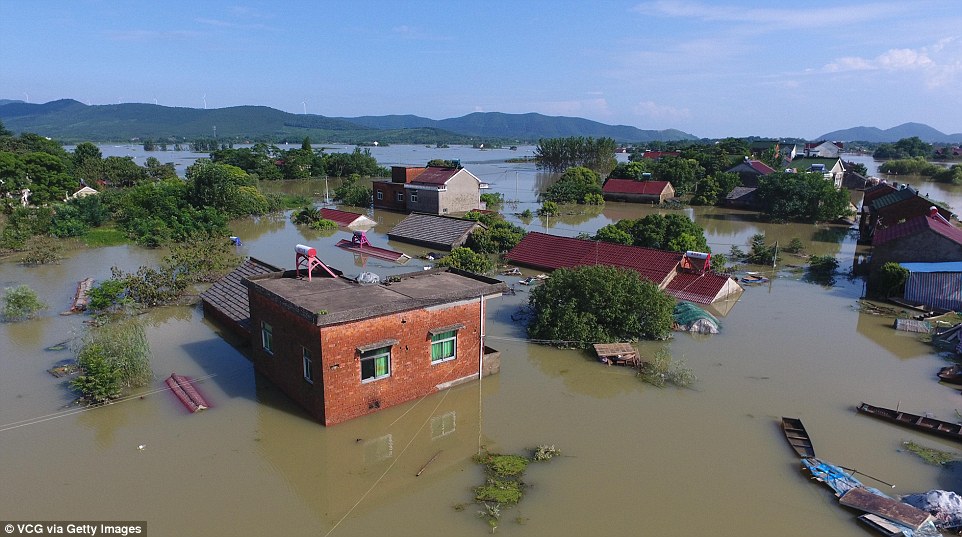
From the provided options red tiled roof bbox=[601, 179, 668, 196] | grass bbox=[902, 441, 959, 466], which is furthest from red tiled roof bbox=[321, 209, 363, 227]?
grass bbox=[902, 441, 959, 466]

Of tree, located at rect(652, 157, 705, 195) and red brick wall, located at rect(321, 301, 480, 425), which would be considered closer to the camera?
red brick wall, located at rect(321, 301, 480, 425)

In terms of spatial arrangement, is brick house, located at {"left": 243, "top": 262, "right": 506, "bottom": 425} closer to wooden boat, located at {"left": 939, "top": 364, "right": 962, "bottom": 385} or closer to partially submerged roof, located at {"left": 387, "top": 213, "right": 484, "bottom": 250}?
wooden boat, located at {"left": 939, "top": 364, "right": 962, "bottom": 385}

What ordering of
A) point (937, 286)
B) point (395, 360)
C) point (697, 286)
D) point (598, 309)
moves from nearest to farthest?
1. point (395, 360)
2. point (598, 309)
3. point (937, 286)
4. point (697, 286)

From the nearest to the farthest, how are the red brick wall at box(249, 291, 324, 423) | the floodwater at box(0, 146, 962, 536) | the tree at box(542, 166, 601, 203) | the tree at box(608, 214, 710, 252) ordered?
the floodwater at box(0, 146, 962, 536), the red brick wall at box(249, 291, 324, 423), the tree at box(608, 214, 710, 252), the tree at box(542, 166, 601, 203)

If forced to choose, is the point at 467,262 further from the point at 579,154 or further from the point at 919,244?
the point at 579,154

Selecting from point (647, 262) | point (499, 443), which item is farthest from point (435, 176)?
point (499, 443)

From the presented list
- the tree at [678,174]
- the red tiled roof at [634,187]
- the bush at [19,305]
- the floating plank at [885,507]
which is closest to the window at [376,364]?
the floating plank at [885,507]
